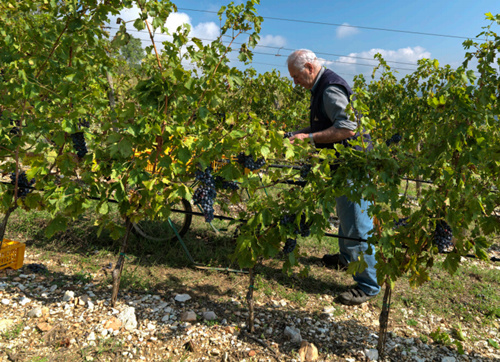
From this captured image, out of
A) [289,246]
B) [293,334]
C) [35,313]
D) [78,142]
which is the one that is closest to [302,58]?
[289,246]

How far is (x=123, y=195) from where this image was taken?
7.33 feet

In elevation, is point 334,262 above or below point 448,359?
above

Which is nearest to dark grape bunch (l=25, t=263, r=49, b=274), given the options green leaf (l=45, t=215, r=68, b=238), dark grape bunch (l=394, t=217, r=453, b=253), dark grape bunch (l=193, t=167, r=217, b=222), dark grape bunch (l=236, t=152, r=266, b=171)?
green leaf (l=45, t=215, r=68, b=238)

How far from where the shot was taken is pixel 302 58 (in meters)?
3.14

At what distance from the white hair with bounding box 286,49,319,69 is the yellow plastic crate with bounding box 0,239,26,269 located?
2.90m

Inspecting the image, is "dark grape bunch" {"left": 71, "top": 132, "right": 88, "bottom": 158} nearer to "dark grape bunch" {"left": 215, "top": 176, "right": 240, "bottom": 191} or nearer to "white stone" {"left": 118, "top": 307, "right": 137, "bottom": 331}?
"dark grape bunch" {"left": 215, "top": 176, "right": 240, "bottom": 191}

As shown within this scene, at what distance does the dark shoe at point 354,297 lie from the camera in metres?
3.12

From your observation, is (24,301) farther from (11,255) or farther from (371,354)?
(371,354)

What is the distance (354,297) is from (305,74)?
2033mm

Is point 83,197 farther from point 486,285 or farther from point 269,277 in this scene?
point 486,285

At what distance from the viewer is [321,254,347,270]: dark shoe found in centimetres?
389

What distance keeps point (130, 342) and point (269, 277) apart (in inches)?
61.9

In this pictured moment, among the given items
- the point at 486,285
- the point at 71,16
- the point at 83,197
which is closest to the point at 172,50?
the point at 71,16

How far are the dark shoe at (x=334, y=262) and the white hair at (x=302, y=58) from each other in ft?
6.79
